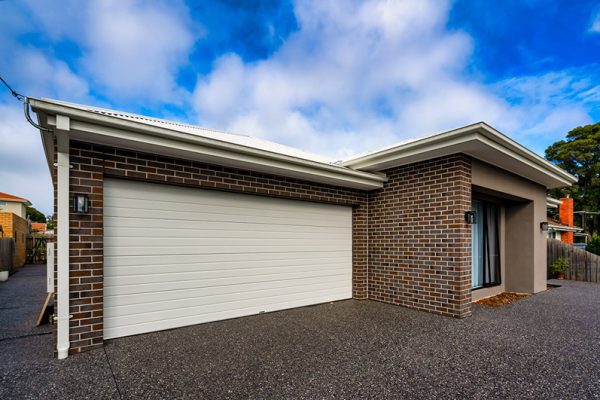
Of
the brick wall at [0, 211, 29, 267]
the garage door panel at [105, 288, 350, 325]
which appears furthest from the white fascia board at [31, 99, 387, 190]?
the brick wall at [0, 211, 29, 267]

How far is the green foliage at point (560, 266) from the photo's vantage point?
32.1 ft

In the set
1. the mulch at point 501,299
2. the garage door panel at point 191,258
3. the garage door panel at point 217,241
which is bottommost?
the mulch at point 501,299

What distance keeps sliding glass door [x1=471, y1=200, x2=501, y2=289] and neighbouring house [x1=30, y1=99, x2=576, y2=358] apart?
0.05 m

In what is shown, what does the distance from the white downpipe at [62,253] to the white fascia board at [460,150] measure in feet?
15.2

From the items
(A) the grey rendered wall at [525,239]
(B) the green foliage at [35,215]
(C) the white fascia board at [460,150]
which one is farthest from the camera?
(B) the green foliage at [35,215]

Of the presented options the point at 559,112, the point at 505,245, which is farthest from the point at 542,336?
the point at 559,112

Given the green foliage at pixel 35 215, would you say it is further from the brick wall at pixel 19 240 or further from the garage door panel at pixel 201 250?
the garage door panel at pixel 201 250

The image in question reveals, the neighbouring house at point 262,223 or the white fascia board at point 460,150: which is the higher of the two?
the white fascia board at point 460,150

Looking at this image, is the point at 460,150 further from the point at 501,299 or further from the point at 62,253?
the point at 62,253

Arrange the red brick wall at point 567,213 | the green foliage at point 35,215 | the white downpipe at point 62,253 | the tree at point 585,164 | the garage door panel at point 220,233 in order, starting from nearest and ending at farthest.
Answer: the white downpipe at point 62,253, the garage door panel at point 220,233, the red brick wall at point 567,213, the tree at point 585,164, the green foliage at point 35,215

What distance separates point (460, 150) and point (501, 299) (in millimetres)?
4048

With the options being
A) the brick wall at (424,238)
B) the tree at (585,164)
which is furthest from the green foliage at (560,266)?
the tree at (585,164)

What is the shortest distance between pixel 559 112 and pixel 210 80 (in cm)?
1299

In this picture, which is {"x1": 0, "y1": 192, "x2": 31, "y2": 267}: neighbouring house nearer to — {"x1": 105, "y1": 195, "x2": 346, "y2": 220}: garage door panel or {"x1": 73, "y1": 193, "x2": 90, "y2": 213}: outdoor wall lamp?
{"x1": 105, "y1": 195, "x2": 346, "y2": 220}: garage door panel
